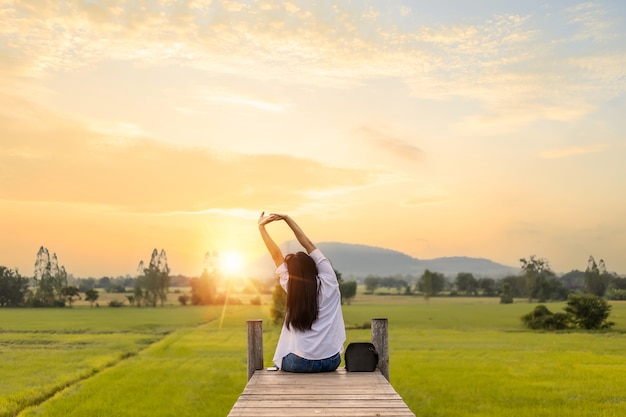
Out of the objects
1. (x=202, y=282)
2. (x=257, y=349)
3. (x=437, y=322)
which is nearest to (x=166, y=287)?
(x=202, y=282)

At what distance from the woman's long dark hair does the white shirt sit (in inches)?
4.5

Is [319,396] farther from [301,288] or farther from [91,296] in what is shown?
[91,296]

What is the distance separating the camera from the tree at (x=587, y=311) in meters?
57.2

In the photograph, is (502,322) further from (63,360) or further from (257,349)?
(257,349)

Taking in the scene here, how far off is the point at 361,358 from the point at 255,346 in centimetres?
157

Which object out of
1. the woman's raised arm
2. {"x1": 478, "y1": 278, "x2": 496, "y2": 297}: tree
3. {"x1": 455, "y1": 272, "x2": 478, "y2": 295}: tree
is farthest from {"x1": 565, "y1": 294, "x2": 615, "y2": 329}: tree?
{"x1": 455, "y1": 272, "x2": 478, "y2": 295}: tree

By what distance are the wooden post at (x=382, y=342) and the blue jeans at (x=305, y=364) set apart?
0.95m

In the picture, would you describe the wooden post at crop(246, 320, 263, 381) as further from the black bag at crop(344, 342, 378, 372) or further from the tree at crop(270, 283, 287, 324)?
the tree at crop(270, 283, 287, 324)

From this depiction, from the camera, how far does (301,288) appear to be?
29.1 feet

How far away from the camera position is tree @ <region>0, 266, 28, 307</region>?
93.5 metres

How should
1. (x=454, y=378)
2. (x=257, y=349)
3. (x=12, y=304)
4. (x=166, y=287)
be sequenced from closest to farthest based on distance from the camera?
(x=257, y=349)
(x=454, y=378)
(x=12, y=304)
(x=166, y=287)

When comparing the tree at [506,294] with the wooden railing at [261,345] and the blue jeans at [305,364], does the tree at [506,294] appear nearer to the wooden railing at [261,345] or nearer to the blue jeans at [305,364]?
the wooden railing at [261,345]

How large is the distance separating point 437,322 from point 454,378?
46223 mm

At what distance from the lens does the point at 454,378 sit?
24250mm
